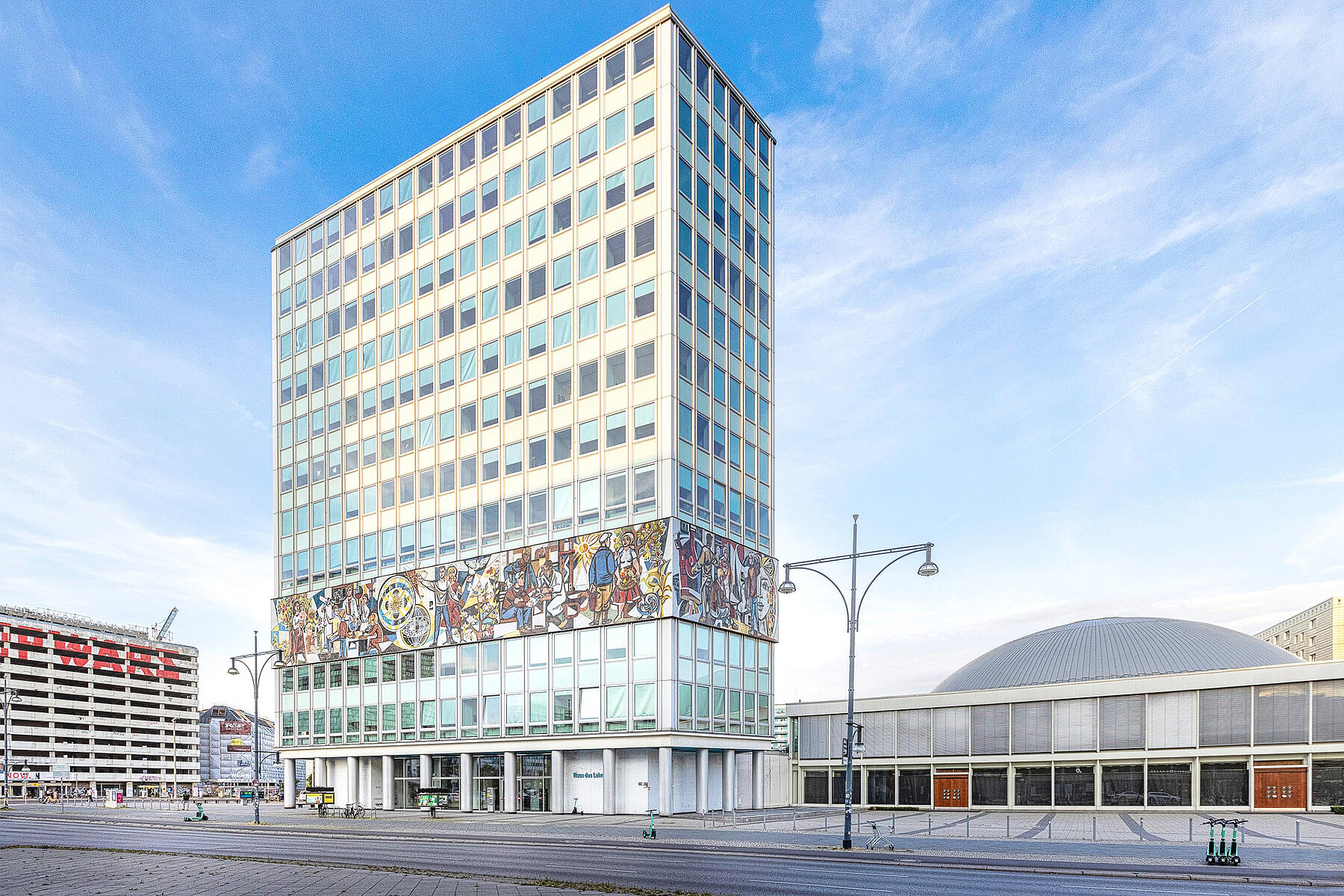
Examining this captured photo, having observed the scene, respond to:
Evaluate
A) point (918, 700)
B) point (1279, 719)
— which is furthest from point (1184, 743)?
point (918, 700)

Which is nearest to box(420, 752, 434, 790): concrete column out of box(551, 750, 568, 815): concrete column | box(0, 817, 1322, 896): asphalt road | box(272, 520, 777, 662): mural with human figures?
box(272, 520, 777, 662): mural with human figures

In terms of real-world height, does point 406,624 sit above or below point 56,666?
above

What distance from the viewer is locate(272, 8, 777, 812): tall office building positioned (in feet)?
209

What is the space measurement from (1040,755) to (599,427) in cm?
4243

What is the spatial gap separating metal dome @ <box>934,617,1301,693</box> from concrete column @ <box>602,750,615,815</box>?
35978 mm

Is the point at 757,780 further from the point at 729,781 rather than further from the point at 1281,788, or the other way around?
the point at 1281,788

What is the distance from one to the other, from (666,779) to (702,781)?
3.83 metres

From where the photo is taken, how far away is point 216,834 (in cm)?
4744

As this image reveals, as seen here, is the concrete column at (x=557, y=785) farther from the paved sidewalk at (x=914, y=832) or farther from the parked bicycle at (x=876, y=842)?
→ the parked bicycle at (x=876, y=842)

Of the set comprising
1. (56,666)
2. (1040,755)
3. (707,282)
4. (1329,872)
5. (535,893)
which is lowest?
(56,666)

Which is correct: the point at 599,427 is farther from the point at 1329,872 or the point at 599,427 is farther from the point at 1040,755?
the point at 1329,872

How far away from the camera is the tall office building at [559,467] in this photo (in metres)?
63.7

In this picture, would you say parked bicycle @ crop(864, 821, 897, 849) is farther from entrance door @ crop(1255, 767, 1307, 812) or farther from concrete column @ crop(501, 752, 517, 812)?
entrance door @ crop(1255, 767, 1307, 812)

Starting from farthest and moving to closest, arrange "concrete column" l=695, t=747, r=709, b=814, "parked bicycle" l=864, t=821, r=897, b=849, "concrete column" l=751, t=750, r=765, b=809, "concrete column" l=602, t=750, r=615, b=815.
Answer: "concrete column" l=751, t=750, r=765, b=809 → "concrete column" l=695, t=747, r=709, b=814 → "concrete column" l=602, t=750, r=615, b=815 → "parked bicycle" l=864, t=821, r=897, b=849
